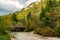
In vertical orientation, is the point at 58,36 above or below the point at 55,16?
below

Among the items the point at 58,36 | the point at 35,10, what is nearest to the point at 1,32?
the point at 58,36

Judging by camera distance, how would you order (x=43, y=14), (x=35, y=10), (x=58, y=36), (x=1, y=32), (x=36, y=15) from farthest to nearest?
1. (x=35, y=10)
2. (x=36, y=15)
3. (x=43, y=14)
4. (x=58, y=36)
5. (x=1, y=32)

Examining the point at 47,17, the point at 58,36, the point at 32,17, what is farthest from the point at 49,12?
the point at 32,17

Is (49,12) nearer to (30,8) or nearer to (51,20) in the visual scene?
(51,20)

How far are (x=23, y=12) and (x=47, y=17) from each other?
44.7 feet

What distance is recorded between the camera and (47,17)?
36281mm

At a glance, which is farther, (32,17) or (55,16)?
(32,17)

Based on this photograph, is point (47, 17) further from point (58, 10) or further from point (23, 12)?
point (23, 12)

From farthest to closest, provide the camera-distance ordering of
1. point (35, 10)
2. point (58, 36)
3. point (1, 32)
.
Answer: point (35, 10)
point (58, 36)
point (1, 32)

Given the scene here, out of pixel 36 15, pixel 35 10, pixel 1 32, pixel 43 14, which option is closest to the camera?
pixel 1 32

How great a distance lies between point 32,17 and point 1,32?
22517mm

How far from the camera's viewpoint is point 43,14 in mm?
38500

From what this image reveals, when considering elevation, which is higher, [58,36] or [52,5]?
[52,5]

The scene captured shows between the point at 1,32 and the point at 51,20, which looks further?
the point at 51,20
